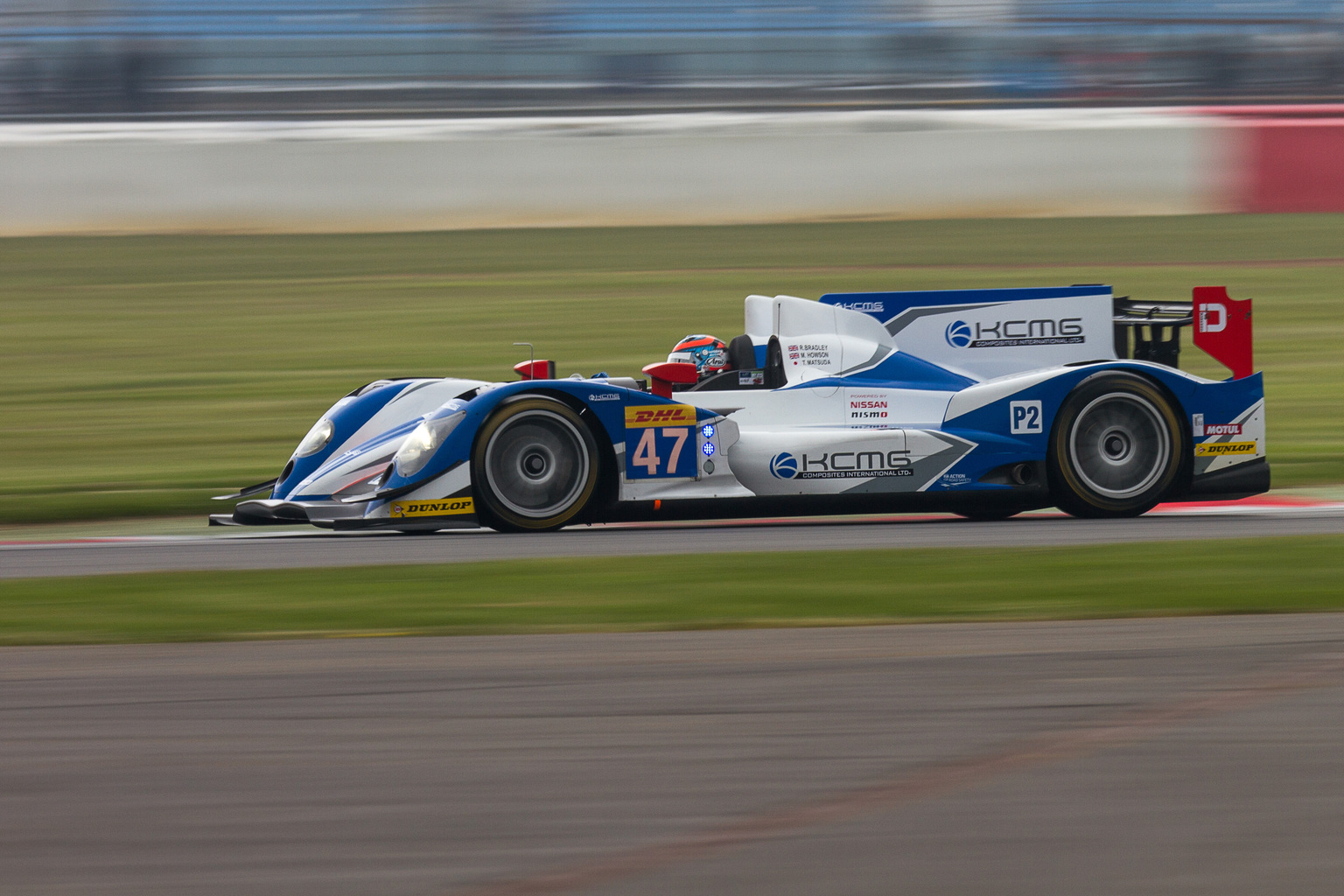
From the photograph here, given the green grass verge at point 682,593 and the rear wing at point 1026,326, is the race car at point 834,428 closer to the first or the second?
the rear wing at point 1026,326

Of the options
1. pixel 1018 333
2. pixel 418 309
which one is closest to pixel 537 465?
pixel 1018 333

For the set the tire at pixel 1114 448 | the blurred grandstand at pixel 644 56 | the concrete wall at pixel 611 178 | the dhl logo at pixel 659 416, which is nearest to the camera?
the dhl logo at pixel 659 416

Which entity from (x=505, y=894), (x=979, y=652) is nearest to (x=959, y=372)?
(x=979, y=652)

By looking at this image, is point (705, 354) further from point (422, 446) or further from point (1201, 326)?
point (1201, 326)

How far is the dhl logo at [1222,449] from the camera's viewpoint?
26.6 ft

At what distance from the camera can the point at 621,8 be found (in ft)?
81.8

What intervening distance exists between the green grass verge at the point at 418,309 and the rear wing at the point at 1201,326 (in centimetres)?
167

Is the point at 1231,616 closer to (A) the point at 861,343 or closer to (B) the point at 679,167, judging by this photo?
(A) the point at 861,343

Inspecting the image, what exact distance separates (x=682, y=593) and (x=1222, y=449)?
11.4ft

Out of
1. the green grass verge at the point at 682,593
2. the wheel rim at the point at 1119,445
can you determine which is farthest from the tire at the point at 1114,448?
the green grass verge at the point at 682,593

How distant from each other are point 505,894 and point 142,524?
619cm

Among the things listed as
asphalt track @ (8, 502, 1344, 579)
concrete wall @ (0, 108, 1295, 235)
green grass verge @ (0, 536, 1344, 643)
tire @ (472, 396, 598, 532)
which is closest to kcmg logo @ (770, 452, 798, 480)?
asphalt track @ (8, 502, 1344, 579)

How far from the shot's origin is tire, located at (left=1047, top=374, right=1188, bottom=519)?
8.01m

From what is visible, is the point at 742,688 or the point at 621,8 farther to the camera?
the point at 621,8
